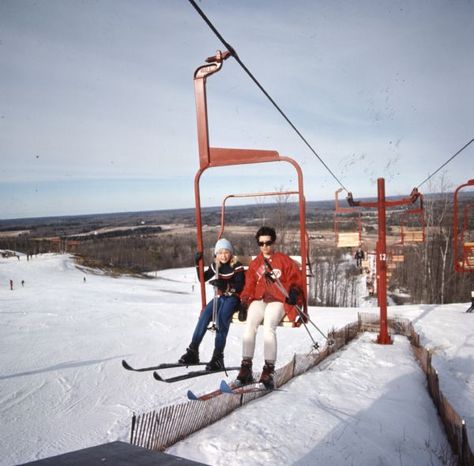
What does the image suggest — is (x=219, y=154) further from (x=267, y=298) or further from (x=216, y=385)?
(x=216, y=385)

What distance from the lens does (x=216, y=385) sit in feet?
50.5

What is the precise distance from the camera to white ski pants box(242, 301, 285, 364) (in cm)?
404

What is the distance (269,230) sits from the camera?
424cm

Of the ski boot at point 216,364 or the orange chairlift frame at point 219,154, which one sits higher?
the orange chairlift frame at point 219,154

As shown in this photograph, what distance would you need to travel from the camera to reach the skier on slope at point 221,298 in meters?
4.26

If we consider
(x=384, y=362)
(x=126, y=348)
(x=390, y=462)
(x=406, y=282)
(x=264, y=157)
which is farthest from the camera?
(x=406, y=282)

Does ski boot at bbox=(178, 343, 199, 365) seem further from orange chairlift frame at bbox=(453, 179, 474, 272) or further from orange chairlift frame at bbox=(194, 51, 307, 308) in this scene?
orange chairlift frame at bbox=(453, 179, 474, 272)

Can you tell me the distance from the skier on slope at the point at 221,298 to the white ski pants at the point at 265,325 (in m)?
0.26

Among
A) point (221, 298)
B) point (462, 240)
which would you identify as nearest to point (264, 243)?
point (221, 298)

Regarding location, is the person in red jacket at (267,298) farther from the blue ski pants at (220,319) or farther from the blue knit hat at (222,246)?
the blue knit hat at (222,246)

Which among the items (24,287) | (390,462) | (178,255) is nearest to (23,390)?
(390,462)

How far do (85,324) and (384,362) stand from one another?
59.9 feet

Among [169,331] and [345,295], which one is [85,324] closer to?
[169,331]

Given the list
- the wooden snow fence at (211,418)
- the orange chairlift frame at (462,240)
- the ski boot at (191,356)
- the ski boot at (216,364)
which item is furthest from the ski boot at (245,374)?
the orange chairlift frame at (462,240)
